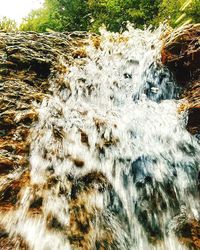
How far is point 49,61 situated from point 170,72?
1.84 m

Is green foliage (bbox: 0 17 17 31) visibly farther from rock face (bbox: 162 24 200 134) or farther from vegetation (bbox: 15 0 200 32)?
rock face (bbox: 162 24 200 134)

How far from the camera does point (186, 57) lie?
475cm

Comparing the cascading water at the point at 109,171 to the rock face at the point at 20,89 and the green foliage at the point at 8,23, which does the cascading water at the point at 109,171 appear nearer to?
the rock face at the point at 20,89

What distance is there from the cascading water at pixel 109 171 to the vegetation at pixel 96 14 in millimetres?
5890

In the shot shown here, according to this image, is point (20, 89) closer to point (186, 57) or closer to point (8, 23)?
point (186, 57)

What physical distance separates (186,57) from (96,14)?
7.01m

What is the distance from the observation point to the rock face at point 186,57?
459 centimetres

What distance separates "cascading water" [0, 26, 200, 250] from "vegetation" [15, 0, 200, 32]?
19.3ft

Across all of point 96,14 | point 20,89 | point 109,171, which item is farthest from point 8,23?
point 109,171

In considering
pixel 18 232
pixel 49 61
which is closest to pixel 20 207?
pixel 18 232

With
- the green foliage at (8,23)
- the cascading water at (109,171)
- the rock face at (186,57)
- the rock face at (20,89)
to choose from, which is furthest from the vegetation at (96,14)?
the cascading water at (109,171)

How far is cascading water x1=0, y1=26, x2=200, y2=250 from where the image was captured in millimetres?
2607

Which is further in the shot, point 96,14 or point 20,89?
point 96,14

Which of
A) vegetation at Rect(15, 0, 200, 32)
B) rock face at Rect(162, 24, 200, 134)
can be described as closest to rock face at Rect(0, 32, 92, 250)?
rock face at Rect(162, 24, 200, 134)
